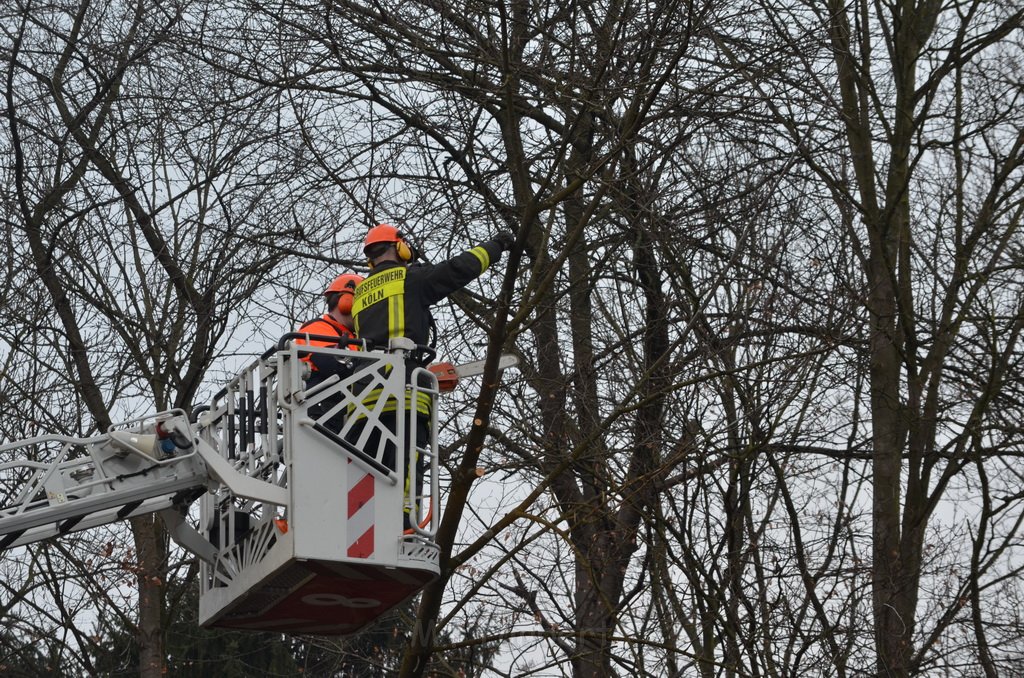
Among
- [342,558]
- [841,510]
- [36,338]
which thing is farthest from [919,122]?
[36,338]

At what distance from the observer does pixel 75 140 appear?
42.0ft

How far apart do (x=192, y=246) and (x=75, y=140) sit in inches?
54.5

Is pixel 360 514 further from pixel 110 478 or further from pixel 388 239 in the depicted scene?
pixel 388 239

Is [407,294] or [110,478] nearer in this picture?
[110,478]

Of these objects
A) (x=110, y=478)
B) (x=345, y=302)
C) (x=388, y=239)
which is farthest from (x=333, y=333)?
(x=110, y=478)

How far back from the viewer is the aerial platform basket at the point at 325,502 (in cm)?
706

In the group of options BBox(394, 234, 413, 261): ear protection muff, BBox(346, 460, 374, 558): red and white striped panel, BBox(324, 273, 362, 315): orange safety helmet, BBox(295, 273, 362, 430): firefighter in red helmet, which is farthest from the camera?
BBox(324, 273, 362, 315): orange safety helmet

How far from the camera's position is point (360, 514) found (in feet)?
23.4

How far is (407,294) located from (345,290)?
89 cm

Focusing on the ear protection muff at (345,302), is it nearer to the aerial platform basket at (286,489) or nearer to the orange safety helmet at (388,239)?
the orange safety helmet at (388,239)

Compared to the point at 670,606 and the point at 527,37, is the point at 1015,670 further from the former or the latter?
the point at 527,37

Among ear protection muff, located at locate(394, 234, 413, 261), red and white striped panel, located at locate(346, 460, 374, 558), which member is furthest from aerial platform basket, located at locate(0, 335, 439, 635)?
ear protection muff, located at locate(394, 234, 413, 261)

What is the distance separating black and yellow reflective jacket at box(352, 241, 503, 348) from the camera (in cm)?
798

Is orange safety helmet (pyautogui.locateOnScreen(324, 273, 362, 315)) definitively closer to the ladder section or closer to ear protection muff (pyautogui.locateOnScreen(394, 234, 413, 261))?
ear protection muff (pyautogui.locateOnScreen(394, 234, 413, 261))
